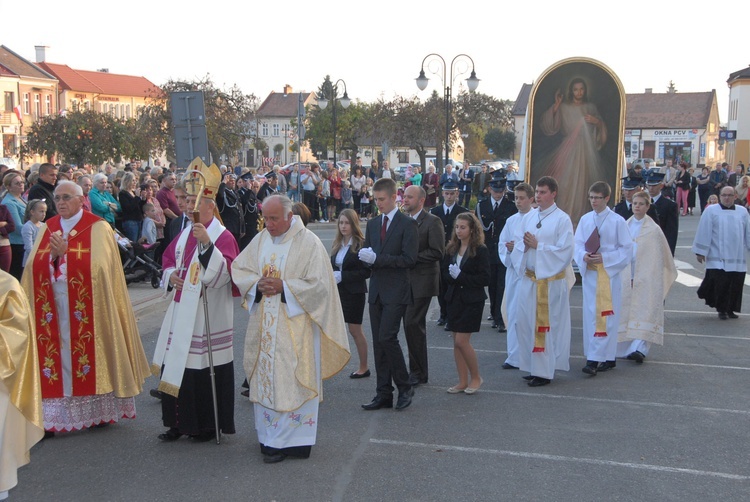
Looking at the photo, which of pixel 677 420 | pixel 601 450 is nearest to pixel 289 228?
pixel 601 450

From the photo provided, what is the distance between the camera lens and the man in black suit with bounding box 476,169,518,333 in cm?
1074

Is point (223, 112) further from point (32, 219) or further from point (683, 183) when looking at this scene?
point (32, 219)

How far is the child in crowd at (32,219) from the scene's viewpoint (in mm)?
9984

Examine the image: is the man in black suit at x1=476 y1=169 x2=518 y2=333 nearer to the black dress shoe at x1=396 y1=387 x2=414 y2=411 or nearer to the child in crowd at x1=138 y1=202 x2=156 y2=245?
the black dress shoe at x1=396 y1=387 x2=414 y2=411

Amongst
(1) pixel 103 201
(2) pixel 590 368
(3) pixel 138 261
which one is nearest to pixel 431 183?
(3) pixel 138 261

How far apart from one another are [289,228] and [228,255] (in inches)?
23.5

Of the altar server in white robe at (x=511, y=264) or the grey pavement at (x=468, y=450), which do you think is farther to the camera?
the altar server in white robe at (x=511, y=264)

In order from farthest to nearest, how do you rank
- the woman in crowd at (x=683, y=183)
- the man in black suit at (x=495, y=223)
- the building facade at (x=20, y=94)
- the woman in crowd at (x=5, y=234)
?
the building facade at (x=20, y=94) < the woman in crowd at (x=683, y=183) < the man in black suit at (x=495, y=223) < the woman in crowd at (x=5, y=234)

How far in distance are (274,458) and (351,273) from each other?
2.57 m

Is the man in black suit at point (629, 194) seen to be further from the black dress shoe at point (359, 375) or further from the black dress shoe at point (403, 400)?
the black dress shoe at point (403, 400)

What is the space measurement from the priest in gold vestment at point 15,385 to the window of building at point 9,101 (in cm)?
6523

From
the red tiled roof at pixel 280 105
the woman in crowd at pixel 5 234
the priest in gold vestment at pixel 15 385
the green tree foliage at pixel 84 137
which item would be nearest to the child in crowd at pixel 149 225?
the woman in crowd at pixel 5 234

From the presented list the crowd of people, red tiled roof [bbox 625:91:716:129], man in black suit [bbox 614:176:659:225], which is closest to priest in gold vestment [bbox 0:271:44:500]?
the crowd of people

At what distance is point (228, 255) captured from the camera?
622cm
